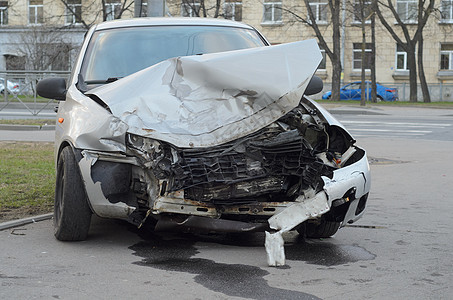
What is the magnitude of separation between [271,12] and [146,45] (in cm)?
4673

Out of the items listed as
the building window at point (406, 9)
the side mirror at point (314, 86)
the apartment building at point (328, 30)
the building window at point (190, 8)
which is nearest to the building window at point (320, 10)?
the apartment building at point (328, 30)

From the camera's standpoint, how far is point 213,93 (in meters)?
5.67

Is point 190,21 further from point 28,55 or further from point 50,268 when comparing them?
point 28,55

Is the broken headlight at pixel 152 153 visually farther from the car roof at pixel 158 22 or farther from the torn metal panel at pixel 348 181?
the car roof at pixel 158 22

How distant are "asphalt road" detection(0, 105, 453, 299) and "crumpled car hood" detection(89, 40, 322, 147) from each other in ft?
2.96

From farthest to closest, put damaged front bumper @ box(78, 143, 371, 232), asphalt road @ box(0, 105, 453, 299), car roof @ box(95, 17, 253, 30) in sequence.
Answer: car roof @ box(95, 17, 253, 30) < damaged front bumper @ box(78, 143, 371, 232) < asphalt road @ box(0, 105, 453, 299)

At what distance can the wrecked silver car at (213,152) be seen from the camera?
5.29 meters

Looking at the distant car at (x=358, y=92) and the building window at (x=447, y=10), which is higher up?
the building window at (x=447, y=10)

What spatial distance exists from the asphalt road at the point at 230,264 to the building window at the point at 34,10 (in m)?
50.5

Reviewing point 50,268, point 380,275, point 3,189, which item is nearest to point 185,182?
point 50,268

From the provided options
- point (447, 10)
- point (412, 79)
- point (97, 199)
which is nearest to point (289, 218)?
point (97, 199)

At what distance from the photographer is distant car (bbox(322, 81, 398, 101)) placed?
147ft

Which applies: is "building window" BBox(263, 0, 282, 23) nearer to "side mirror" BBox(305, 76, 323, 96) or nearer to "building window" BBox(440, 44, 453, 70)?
"building window" BBox(440, 44, 453, 70)

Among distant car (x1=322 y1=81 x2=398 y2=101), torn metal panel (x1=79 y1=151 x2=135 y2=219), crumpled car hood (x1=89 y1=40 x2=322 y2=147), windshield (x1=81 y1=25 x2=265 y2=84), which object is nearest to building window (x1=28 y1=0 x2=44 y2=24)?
distant car (x1=322 y1=81 x2=398 y2=101)
